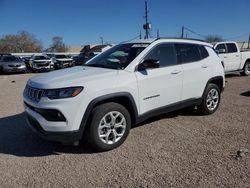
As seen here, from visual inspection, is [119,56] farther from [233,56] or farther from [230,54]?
[233,56]

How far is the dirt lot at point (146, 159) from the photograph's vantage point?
340 centimetres

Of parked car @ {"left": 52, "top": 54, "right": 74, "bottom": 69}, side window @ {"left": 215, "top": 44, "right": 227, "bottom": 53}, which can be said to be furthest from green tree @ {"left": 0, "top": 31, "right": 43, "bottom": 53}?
side window @ {"left": 215, "top": 44, "right": 227, "bottom": 53}

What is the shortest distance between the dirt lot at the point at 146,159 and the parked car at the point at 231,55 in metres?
7.95

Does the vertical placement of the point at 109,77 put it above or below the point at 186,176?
above

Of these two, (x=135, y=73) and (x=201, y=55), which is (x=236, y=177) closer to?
(x=135, y=73)

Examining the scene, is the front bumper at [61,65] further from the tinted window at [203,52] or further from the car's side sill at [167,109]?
the car's side sill at [167,109]

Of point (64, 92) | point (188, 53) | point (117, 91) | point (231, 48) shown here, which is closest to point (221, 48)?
point (231, 48)

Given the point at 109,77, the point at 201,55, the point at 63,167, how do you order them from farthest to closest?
1. the point at 201,55
2. the point at 109,77
3. the point at 63,167

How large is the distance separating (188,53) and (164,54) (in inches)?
30.5

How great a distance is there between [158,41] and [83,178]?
289 centimetres

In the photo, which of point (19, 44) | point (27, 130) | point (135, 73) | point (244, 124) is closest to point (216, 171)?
point (135, 73)

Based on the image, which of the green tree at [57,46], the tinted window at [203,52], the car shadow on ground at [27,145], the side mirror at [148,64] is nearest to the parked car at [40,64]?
the car shadow on ground at [27,145]

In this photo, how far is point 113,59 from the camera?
16.6 feet

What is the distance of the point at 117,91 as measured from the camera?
419cm
